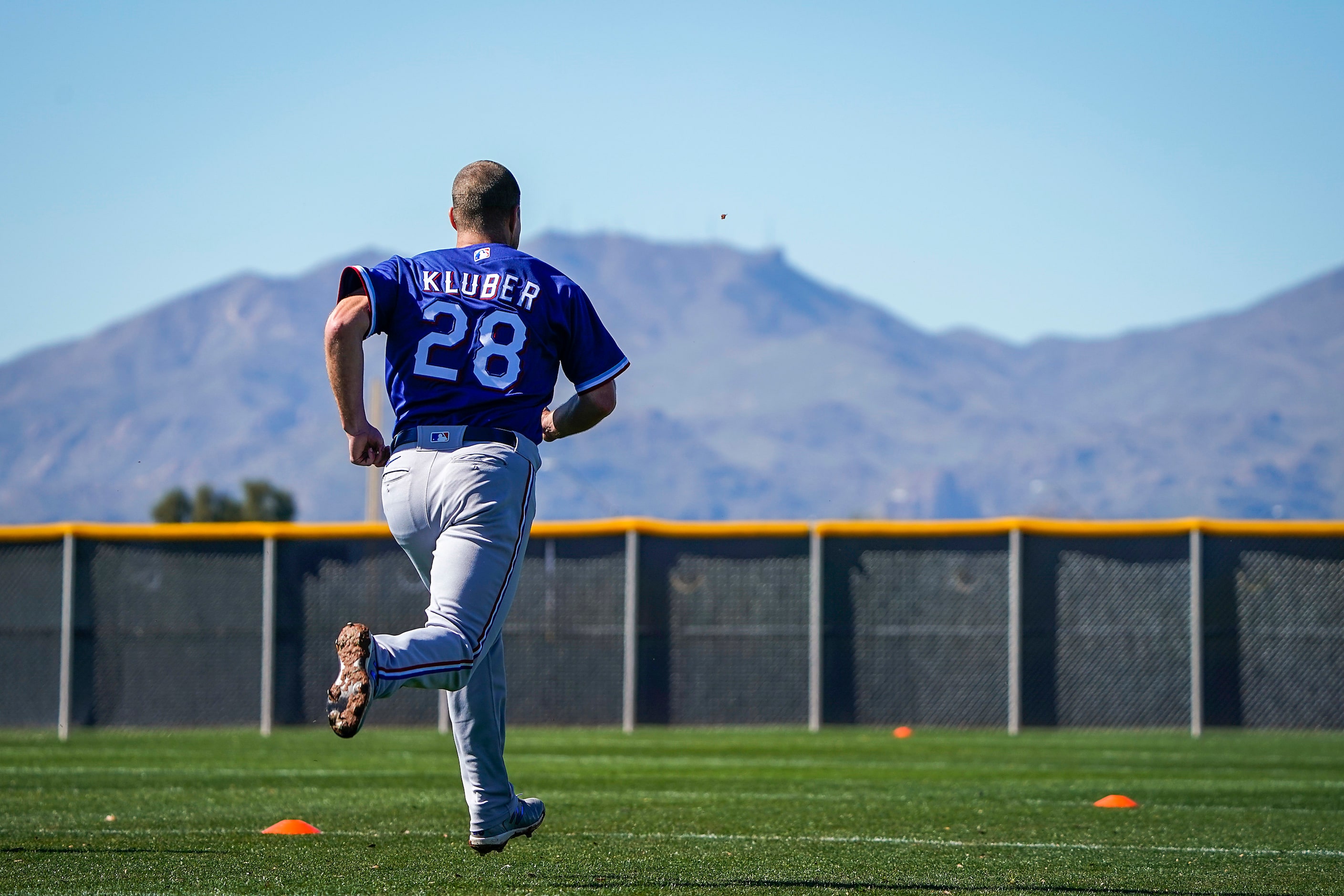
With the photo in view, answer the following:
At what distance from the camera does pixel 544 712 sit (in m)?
14.3

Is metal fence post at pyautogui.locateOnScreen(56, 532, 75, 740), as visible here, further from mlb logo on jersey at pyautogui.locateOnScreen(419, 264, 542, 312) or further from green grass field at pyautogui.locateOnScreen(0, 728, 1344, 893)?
mlb logo on jersey at pyautogui.locateOnScreen(419, 264, 542, 312)

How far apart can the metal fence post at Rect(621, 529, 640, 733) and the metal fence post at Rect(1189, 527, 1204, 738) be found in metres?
4.87

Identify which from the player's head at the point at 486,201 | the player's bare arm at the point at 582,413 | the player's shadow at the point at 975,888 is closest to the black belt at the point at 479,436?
the player's bare arm at the point at 582,413

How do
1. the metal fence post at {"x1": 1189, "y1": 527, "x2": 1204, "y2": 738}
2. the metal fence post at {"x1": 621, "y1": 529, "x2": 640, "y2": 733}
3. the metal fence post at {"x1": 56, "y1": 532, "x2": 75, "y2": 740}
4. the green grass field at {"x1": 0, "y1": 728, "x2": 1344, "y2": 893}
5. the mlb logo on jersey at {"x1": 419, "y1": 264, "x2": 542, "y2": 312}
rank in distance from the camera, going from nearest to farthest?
the mlb logo on jersey at {"x1": 419, "y1": 264, "x2": 542, "y2": 312} → the green grass field at {"x1": 0, "y1": 728, "x2": 1344, "y2": 893} → the metal fence post at {"x1": 1189, "y1": 527, "x2": 1204, "y2": 738} → the metal fence post at {"x1": 621, "y1": 529, "x2": 640, "y2": 733} → the metal fence post at {"x1": 56, "y1": 532, "x2": 75, "y2": 740}

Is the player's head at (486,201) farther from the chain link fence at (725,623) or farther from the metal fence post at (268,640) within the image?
the metal fence post at (268,640)

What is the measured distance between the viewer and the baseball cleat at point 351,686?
3910 millimetres

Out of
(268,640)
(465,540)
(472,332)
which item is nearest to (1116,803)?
(465,540)

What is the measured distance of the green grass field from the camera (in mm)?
5059

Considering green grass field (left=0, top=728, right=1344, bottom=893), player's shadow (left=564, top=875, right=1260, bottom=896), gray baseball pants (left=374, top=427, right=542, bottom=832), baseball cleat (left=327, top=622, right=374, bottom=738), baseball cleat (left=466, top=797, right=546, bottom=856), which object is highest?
gray baseball pants (left=374, top=427, right=542, bottom=832)

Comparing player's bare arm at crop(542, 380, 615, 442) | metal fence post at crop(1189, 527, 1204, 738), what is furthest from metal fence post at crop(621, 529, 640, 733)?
player's bare arm at crop(542, 380, 615, 442)

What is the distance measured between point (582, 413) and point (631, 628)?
930 cm

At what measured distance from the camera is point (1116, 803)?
7441 millimetres

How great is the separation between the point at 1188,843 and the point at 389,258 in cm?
383

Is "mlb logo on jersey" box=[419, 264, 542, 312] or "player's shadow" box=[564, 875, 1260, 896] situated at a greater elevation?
"mlb logo on jersey" box=[419, 264, 542, 312]
